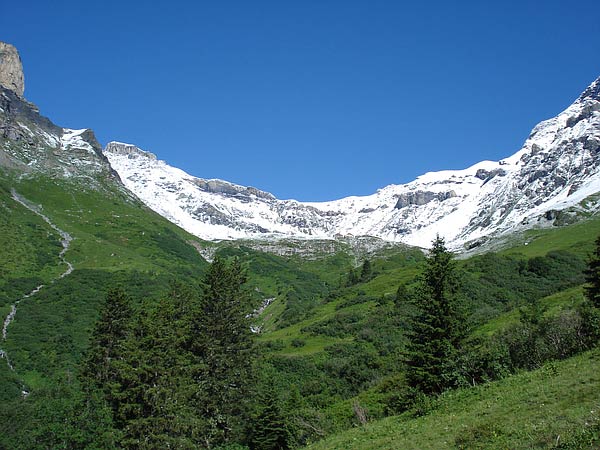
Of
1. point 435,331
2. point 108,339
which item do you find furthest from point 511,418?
point 108,339

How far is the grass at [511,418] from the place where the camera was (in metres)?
18.1

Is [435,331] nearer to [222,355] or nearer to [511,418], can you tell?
[511,418]

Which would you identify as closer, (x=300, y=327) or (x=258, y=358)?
(x=258, y=358)

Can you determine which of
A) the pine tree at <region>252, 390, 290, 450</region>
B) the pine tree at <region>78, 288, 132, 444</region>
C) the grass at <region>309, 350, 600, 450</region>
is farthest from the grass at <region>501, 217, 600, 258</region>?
the pine tree at <region>78, 288, 132, 444</region>

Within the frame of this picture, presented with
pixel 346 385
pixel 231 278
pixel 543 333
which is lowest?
pixel 346 385

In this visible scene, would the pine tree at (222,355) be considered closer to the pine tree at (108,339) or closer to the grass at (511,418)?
the pine tree at (108,339)

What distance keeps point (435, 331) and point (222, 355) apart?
2039 cm

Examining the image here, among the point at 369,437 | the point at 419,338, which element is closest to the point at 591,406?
the point at 369,437

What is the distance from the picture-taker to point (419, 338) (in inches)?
1618

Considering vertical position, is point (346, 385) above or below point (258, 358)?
below

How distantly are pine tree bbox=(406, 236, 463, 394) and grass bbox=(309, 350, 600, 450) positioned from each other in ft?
20.2

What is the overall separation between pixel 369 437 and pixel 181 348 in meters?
25.2

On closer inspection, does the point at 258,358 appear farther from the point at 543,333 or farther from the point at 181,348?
the point at 543,333

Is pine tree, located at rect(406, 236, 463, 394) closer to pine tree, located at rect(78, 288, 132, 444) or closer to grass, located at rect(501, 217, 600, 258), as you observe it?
pine tree, located at rect(78, 288, 132, 444)
